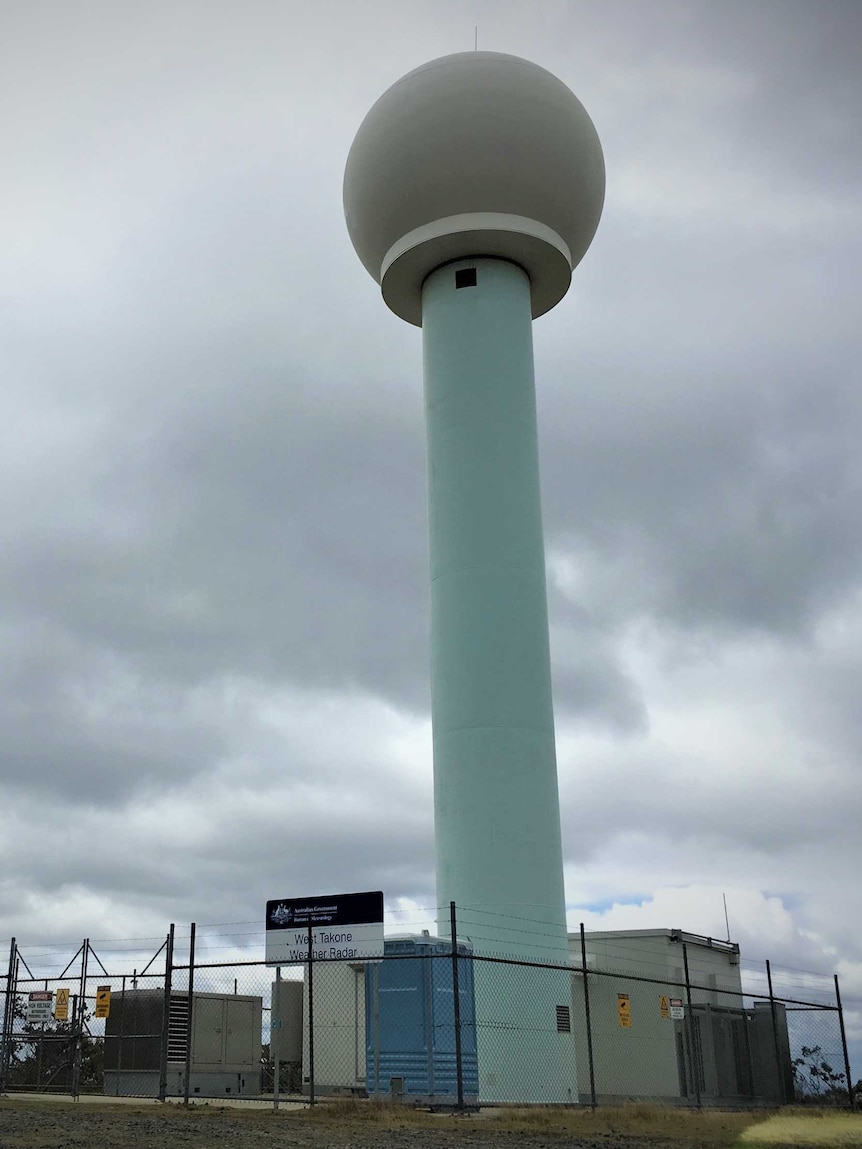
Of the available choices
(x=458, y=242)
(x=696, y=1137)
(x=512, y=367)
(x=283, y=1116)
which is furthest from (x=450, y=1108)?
(x=458, y=242)

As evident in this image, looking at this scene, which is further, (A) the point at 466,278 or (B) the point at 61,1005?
(A) the point at 466,278

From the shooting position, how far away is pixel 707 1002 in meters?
26.9

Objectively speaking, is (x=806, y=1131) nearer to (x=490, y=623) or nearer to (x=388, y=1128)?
(x=388, y=1128)

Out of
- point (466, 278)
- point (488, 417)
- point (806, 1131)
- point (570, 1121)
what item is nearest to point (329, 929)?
point (570, 1121)

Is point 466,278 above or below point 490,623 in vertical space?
above

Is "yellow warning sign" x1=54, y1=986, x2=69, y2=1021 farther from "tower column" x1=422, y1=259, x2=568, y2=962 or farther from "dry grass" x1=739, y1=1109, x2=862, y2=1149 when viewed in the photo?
"dry grass" x1=739, y1=1109, x2=862, y2=1149

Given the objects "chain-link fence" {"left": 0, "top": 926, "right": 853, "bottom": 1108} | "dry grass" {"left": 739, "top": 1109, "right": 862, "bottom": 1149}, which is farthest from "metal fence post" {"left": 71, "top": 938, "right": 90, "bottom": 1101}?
"dry grass" {"left": 739, "top": 1109, "right": 862, "bottom": 1149}

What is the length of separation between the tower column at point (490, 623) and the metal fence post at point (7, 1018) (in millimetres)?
7700

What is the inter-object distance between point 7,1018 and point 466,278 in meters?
16.5

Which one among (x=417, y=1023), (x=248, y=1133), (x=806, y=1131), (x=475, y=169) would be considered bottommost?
(x=806, y=1131)

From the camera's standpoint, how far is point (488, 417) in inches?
934

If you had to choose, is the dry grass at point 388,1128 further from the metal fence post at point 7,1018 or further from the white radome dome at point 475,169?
the white radome dome at point 475,169

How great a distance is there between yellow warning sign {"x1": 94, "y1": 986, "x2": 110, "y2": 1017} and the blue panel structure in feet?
15.7

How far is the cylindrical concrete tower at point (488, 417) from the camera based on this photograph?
21.4m
